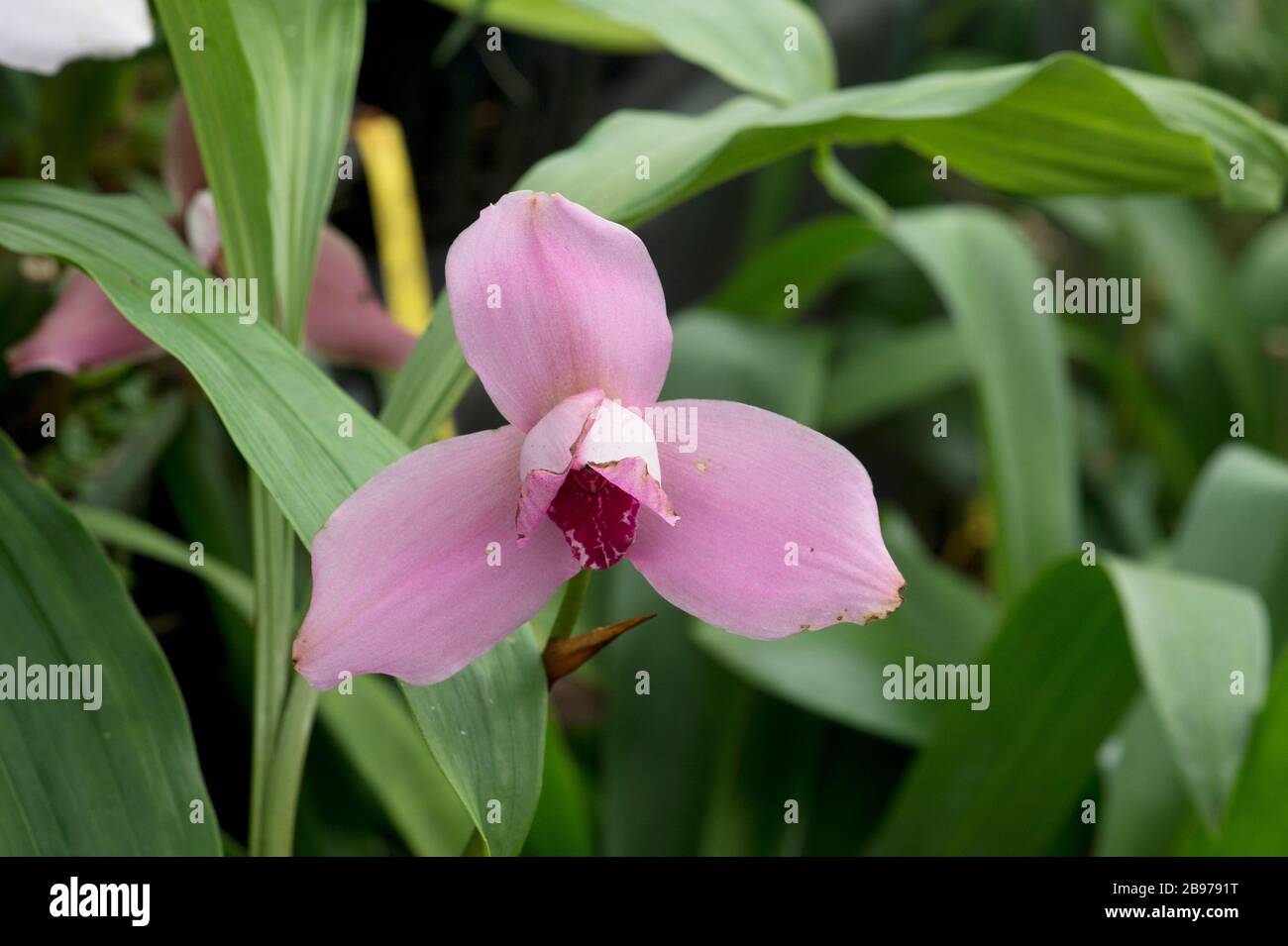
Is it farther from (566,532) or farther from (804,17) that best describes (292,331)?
(804,17)

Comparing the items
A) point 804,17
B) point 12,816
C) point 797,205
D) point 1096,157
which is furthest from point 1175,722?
point 797,205

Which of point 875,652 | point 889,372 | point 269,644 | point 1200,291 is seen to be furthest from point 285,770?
point 1200,291

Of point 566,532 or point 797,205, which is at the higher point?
point 797,205

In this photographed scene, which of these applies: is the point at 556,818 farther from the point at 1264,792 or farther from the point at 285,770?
the point at 1264,792

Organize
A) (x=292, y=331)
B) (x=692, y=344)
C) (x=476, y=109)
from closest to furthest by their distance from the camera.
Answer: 1. (x=292, y=331)
2. (x=692, y=344)
3. (x=476, y=109)

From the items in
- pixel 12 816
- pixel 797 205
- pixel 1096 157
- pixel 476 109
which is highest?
pixel 797 205

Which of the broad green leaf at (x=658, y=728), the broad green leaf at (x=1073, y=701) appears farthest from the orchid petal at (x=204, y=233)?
the broad green leaf at (x=1073, y=701)
